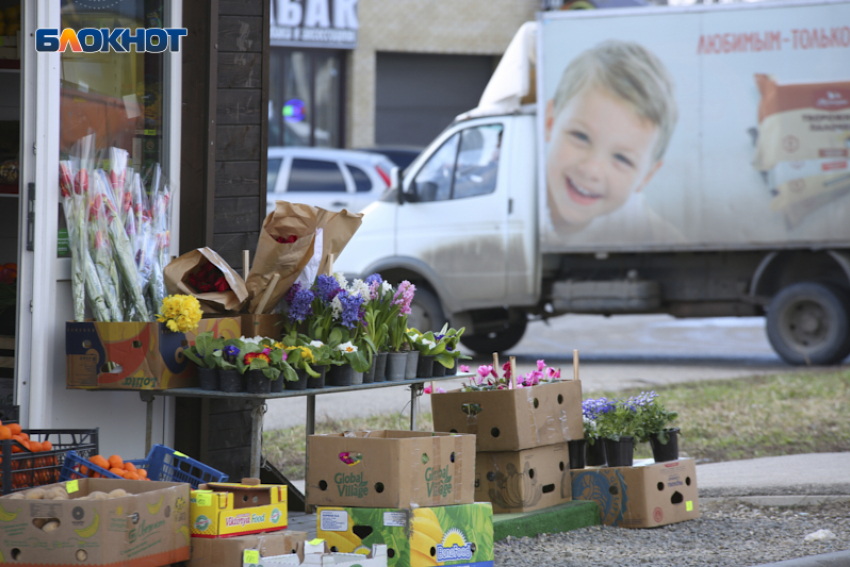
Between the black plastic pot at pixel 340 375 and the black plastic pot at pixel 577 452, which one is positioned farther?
the black plastic pot at pixel 577 452

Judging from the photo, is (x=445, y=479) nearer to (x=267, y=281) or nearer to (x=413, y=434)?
(x=413, y=434)

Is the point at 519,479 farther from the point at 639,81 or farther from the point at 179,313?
the point at 639,81

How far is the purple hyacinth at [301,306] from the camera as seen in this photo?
4.96 metres

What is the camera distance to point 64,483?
12.4 ft

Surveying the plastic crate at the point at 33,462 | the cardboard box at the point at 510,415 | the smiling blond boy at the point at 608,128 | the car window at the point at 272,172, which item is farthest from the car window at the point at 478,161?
the plastic crate at the point at 33,462

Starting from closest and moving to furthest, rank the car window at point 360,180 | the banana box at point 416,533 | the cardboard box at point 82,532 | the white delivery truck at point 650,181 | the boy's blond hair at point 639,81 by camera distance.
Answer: the cardboard box at point 82,532 < the banana box at point 416,533 < the white delivery truck at point 650,181 < the boy's blond hair at point 639,81 < the car window at point 360,180

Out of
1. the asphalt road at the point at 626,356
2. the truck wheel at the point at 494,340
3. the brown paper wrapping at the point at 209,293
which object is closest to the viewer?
the brown paper wrapping at the point at 209,293

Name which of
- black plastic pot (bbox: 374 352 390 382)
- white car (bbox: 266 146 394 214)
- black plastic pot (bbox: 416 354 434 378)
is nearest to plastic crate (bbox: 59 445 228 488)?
black plastic pot (bbox: 374 352 390 382)

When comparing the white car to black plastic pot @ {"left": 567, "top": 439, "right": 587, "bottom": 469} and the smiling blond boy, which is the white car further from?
black plastic pot @ {"left": 567, "top": 439, "right": 587, "bottom": 469}

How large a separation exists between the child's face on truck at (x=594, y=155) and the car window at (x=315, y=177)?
440 cm

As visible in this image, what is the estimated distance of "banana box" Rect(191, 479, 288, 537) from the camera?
12.7ft

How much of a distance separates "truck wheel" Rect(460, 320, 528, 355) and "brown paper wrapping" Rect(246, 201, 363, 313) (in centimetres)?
764

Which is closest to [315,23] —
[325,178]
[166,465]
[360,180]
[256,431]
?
[360,180]

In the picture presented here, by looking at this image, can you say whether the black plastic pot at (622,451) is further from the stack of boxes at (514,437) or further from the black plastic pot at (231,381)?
the black plastic pot at (231,381)
